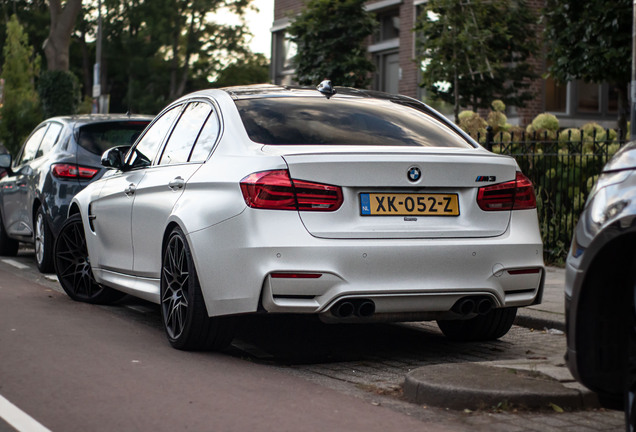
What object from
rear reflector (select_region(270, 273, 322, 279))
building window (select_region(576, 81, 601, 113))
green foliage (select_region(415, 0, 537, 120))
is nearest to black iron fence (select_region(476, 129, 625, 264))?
green foliage (select_region(415, 0, 537, 120))

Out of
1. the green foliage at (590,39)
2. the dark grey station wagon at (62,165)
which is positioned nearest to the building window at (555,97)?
the green foliage at (590,39)

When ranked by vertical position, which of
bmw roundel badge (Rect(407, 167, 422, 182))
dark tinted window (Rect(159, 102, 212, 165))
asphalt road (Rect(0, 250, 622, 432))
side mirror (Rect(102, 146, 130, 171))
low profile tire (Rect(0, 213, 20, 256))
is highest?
dark tinted window (Rect(159, 102, 212, 165))

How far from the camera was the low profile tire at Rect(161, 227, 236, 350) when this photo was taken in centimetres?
641

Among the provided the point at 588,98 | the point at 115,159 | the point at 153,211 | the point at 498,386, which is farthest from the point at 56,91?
the point at 498,386

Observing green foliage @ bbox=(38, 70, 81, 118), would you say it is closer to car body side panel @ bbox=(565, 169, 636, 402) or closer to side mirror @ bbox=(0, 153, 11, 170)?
side mirror @ bbox=(0, 153, 11, 170)

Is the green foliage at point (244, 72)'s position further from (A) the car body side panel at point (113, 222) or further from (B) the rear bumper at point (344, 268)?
(B) the rear bumper at point (344, 268)

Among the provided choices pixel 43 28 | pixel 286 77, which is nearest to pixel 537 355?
pixel 286 77

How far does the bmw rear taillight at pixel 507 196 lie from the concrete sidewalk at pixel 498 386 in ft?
2.89

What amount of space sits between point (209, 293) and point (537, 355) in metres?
Result: 2.07

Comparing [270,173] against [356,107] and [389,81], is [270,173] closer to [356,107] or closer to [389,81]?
[356,107]

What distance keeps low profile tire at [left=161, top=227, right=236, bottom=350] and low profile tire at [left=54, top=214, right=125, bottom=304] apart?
2.26 metres

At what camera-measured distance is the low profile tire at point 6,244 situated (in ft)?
44.2

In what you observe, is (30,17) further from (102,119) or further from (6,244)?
(102,119)

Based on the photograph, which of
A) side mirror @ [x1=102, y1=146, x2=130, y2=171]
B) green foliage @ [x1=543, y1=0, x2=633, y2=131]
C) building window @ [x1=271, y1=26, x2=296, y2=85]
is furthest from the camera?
building window @ [x1=271, y1=26, x2=296, y2=85]
